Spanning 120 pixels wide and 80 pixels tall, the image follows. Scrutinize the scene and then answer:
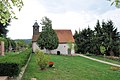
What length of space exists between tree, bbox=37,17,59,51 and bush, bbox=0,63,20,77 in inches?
1383

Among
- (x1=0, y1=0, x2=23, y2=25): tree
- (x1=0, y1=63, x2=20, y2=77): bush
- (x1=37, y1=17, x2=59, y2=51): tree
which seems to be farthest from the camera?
(x1=37, y1=17, x2=59, y2=51): tree

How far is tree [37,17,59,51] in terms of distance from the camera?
47.8m

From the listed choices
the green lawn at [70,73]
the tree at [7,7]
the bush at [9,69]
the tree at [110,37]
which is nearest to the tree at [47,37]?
the tree at [110,37]

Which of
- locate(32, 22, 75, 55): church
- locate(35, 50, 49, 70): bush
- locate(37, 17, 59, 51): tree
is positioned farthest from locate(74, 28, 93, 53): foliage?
locate(35, 50, 49, 70): bush

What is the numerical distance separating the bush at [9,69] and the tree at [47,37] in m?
35.1

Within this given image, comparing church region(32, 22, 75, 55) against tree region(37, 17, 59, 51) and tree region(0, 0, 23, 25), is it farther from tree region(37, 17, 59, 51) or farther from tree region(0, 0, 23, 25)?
tree region(0, 0, 23, 25)

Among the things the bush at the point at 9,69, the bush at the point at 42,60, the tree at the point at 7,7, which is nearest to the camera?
the tree at the point at 7,7

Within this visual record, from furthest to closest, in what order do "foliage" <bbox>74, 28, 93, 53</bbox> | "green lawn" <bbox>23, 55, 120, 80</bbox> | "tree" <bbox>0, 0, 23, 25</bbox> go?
1. "foliage" <bbox>74, 28, 93, 53</bbox>
2. "green lawn" <bbox>23, 55, 120, 80</bbox>
3. "tree" <bbox>0, 0, 23, 25</bbox>

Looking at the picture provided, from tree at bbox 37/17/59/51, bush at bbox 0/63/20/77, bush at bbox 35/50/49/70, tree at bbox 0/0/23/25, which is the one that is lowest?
bush at bbox 0/63/20/77

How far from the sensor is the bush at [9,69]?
12.3 m

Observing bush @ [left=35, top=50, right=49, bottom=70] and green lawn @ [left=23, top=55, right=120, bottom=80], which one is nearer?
green lawn @ [left=23, top=55, right=120, bottom=80]

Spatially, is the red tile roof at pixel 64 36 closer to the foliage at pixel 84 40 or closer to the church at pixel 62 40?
the church at pixel 62 40

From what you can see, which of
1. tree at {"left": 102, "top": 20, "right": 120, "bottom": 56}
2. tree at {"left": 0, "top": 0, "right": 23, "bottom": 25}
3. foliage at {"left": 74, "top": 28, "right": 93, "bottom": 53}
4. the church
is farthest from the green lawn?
foliage at {"left": 74, "top": 28, "right": 93, "bottom": 53}

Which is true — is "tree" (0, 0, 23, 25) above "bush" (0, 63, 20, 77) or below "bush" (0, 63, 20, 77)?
above
